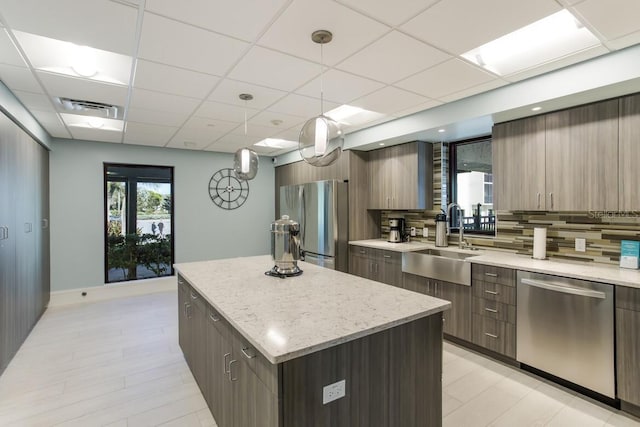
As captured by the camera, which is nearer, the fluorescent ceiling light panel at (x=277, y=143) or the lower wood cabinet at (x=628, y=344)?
the lower wood cabinet at (x=628, y=344)

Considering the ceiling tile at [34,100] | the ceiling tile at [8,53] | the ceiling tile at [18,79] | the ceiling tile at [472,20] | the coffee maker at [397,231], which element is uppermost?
the ceiling tile at [472,20]

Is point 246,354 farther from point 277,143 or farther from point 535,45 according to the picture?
point 277,143

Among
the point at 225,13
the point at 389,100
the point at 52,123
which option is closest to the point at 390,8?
the point at 225,13

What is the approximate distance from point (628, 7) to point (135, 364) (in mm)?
4352

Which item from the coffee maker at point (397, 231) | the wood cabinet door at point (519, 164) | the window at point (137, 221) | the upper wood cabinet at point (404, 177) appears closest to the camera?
the wood cabinet door at point (519, 164)

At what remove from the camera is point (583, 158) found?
2592 mm

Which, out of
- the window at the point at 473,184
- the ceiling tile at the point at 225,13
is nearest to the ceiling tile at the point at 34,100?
the ceiling tile at the point at 225,13

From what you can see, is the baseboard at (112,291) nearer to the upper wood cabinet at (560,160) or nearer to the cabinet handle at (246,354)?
A: the cabinet handle at (246,354)

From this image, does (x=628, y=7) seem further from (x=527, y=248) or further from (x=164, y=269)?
(x=164, y=269)

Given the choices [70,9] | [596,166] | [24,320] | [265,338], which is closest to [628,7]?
[596,166]

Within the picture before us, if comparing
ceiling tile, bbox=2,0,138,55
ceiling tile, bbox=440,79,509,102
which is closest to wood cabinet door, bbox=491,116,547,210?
ceiling tile, bbox=440,79,509,102

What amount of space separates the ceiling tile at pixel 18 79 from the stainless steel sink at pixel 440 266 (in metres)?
3.87

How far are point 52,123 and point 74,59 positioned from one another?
2162 millimetres

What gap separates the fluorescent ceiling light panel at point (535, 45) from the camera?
6.37 feet
